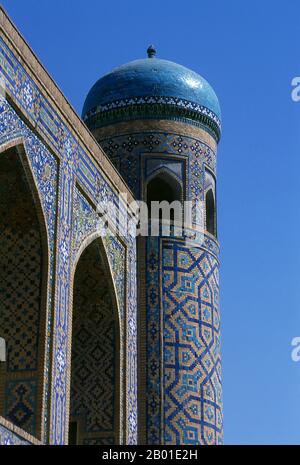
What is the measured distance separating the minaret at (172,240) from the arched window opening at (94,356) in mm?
1095

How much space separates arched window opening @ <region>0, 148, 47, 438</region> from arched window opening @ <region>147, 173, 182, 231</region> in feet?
11.3

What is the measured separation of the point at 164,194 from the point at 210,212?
24.4 inches

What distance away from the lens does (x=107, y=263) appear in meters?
11.0

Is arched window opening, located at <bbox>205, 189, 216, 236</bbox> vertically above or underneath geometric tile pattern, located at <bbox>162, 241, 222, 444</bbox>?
above

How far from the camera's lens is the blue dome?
13289 millimetres

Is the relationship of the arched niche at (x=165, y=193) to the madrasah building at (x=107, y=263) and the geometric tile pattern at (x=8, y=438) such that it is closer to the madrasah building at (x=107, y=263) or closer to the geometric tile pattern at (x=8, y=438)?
the madrasah building at (x=107, y=263)

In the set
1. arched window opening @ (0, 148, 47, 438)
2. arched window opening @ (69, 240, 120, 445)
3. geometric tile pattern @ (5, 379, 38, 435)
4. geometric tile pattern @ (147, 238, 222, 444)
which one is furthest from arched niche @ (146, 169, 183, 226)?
geometric tile pattern @ (5, 379, 38, 435)

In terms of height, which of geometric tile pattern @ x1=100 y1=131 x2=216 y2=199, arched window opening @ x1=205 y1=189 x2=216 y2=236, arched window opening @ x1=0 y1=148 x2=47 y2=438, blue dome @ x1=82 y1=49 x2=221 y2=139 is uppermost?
blue dome @ x1=82 y1=49 x2=221 y2=139

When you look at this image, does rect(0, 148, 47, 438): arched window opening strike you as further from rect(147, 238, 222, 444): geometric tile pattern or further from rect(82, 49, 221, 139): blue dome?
rect(82, 49, 221, 139): blue dome

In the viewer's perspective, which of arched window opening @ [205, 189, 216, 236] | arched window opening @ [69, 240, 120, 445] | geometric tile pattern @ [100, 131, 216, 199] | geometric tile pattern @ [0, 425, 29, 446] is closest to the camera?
geometric tile pattern @ [0, 425, 29, 446]

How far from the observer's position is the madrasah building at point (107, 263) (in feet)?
30.0

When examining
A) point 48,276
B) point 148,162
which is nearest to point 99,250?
point 48,276

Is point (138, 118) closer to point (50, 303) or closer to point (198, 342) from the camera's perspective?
point (198, 342)
